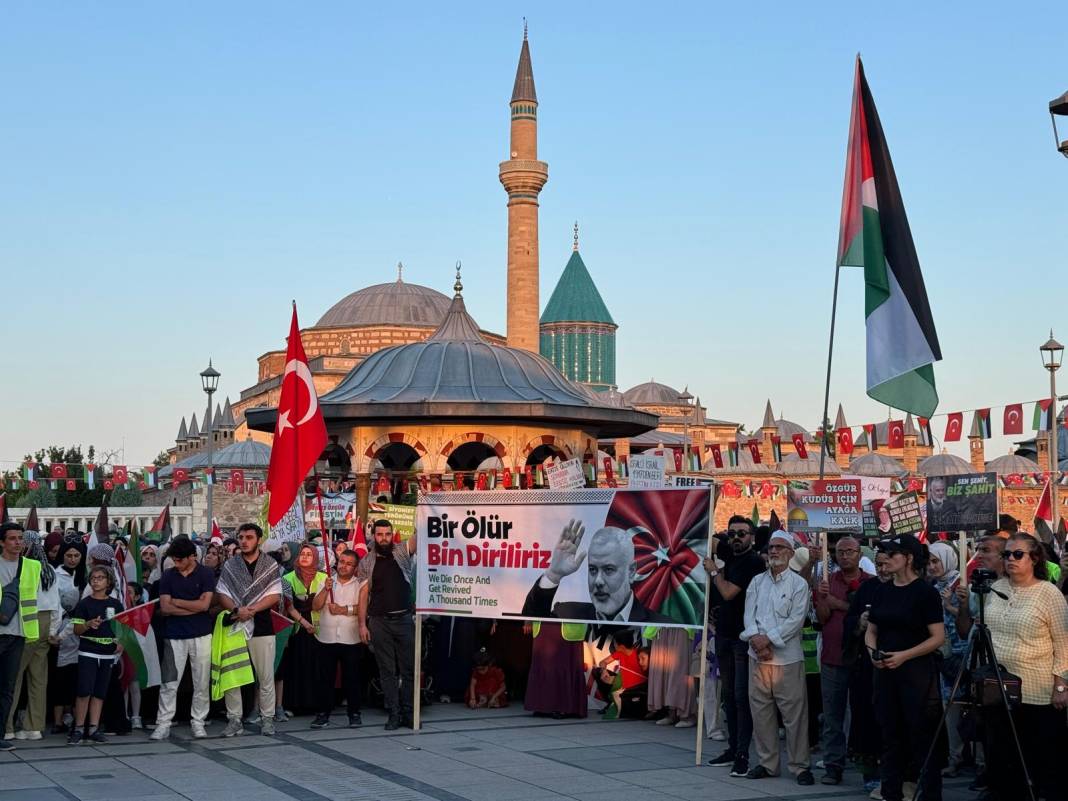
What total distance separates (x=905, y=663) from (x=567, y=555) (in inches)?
121

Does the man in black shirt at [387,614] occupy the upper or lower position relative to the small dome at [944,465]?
lower

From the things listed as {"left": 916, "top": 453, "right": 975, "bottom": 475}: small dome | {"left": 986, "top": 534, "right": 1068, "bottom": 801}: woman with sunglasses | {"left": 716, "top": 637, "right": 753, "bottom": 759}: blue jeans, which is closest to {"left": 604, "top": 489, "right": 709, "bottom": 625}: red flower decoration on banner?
{"left": 716, "top": 637, "right": 753, "bottom": 759}: blue jeans

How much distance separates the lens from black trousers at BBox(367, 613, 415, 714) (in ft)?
36.7

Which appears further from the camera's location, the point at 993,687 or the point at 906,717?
the point at 906,717

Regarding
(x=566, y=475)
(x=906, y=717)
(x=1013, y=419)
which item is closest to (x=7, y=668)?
(x=906, y=717)

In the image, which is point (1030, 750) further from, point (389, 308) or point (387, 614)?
point (389, 308)

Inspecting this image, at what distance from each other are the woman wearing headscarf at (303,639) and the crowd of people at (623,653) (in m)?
0.02

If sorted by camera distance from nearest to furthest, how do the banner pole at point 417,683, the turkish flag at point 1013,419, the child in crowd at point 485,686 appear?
the banner pole at point 417,683
the child in crowd at point 485,686
the turkish flag at point 1013,419

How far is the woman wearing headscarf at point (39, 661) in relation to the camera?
34.1ft

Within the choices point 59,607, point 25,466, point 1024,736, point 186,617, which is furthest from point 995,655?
point 25,466

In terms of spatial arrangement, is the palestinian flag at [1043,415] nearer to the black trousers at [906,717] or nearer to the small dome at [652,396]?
the black trousers at [906,717]

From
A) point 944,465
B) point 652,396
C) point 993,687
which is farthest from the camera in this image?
point 652,396

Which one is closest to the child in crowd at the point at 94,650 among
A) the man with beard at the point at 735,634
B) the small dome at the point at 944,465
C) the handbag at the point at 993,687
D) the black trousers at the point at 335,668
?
the black trousers at the point at 335,668

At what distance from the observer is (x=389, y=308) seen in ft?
292
